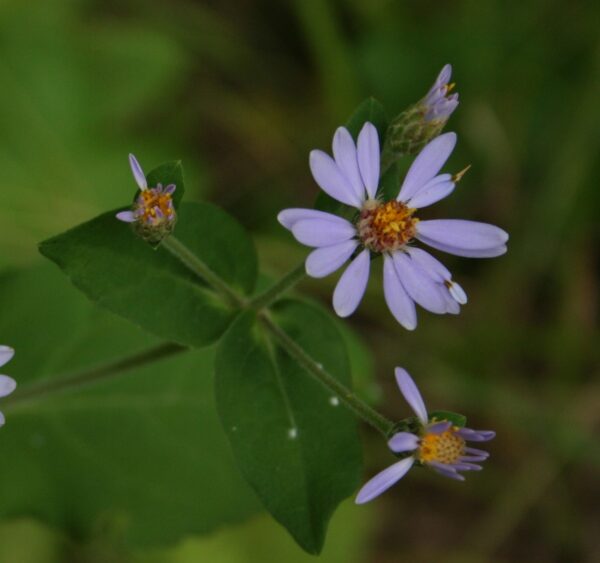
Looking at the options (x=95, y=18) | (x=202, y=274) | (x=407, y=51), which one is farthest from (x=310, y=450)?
(x=95, y=18)

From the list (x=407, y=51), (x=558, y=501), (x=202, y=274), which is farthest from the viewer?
(x=407, y=51)

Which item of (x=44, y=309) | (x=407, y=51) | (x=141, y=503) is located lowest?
(x=141, y=503)

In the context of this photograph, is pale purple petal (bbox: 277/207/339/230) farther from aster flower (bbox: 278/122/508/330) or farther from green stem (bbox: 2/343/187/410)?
green stem (bbox: 2/343/187/410)

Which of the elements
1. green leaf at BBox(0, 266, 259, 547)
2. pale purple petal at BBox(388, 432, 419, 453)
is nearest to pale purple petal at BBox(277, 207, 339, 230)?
pale purple petal at BBox(388, 432, 419, 453)

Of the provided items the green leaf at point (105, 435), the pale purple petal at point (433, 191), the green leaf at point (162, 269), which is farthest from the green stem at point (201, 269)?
the green leaf at point (105, 435)

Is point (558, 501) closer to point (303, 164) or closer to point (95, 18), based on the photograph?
point (303, 164)

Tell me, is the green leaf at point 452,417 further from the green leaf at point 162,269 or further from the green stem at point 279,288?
the green leaf at point 162,269

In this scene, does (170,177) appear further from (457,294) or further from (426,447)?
(426,447)
